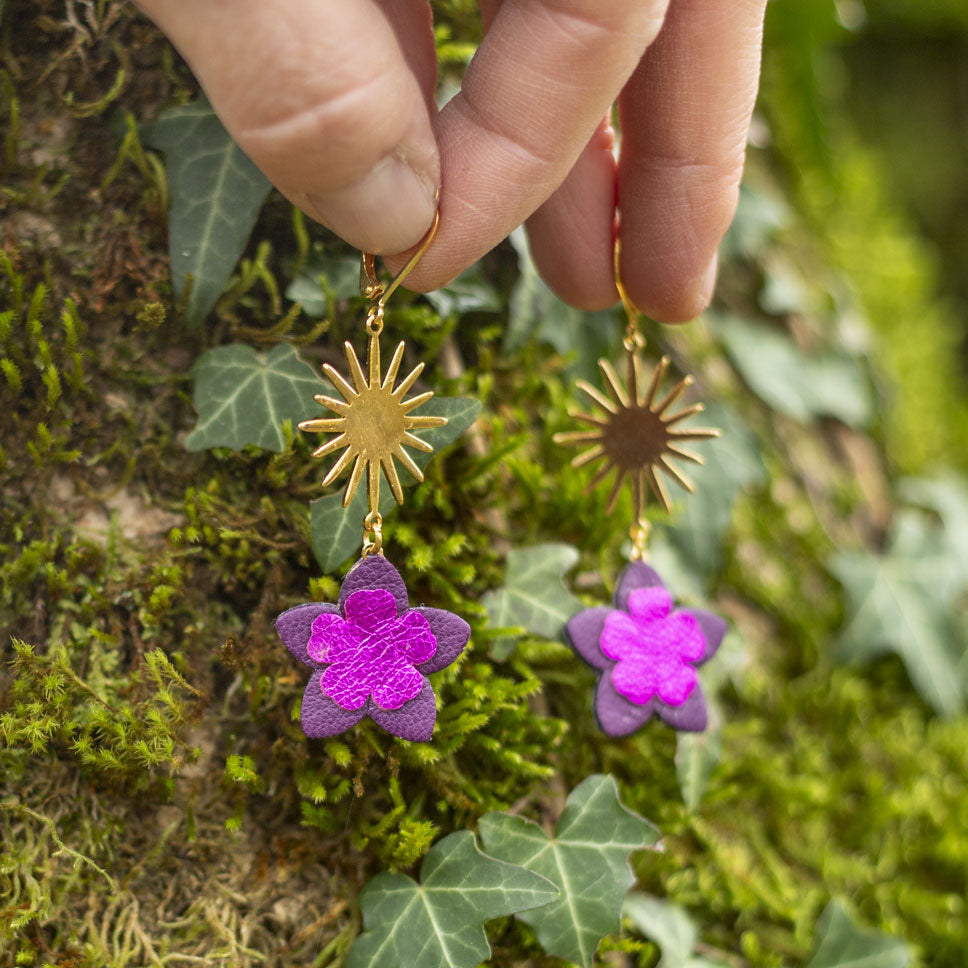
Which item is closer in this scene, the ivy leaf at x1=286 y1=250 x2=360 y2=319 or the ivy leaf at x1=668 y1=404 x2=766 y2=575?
the ivy leaf at x1=286 y1=250 x2=360 y2=319

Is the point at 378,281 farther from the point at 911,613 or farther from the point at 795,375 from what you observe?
the point at 911,613

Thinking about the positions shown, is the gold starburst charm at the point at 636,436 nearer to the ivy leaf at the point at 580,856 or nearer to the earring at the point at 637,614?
the earring at the point at 637,614

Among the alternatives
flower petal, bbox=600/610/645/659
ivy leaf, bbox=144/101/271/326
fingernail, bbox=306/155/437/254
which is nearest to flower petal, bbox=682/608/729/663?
flower petal, bbox=600/610/645/659

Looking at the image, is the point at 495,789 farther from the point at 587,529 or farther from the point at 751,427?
the point at 751,427

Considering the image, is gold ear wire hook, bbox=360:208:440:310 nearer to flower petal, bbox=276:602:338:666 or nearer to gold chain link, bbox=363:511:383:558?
gold chain link, bbox=363:511:383:558

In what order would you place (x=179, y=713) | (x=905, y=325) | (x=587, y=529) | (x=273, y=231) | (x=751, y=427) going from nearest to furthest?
(x=179, y=713) < (x=273, y=231) < (x=587, y=529) < (x=751, y=427) < (x=905, y=325)

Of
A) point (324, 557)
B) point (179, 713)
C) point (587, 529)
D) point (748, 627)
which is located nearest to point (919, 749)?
point (748, 627)

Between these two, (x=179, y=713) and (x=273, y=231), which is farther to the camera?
(x=273, y=231)
